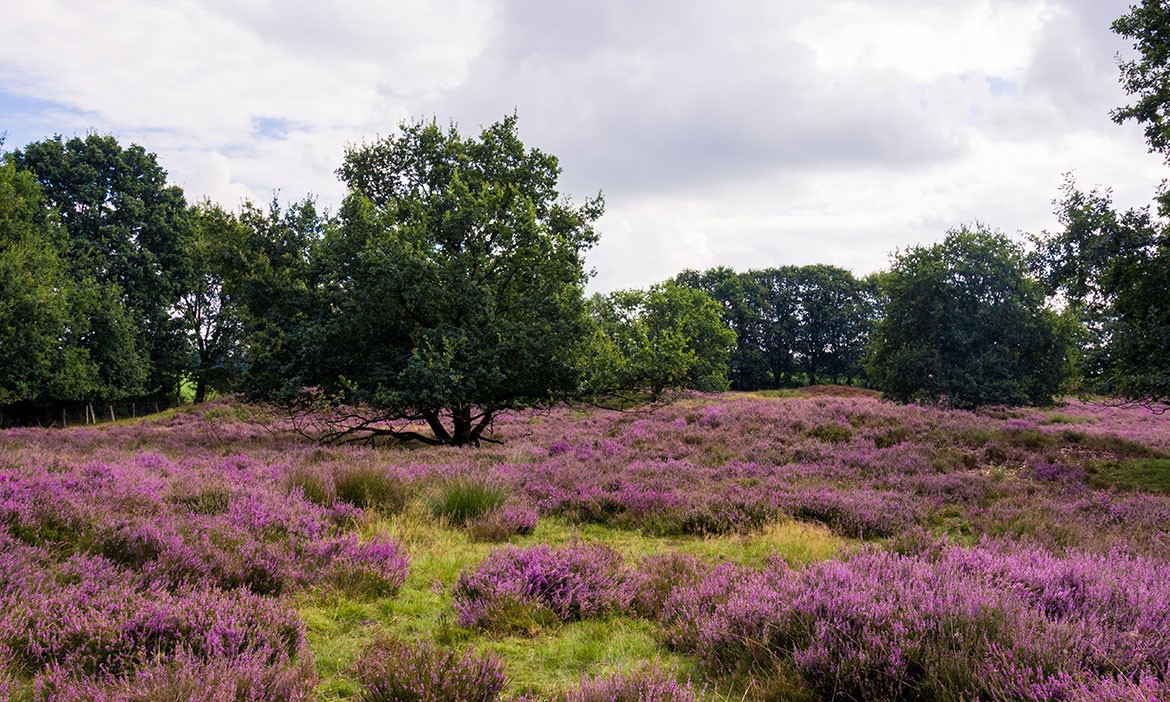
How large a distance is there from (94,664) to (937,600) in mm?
4766

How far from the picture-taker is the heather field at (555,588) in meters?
3.09

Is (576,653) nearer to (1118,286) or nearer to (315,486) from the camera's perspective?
(315,486)

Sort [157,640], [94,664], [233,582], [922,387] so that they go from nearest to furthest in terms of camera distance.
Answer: [94,664] < [157,640] < [233,582] < [922,387]

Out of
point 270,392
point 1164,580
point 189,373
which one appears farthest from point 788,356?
point 1164,580

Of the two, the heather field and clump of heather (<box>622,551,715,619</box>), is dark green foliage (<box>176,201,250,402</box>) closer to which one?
the heather field

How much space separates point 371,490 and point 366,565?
9.40ft

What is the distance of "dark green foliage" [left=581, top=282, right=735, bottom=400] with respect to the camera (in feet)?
57.1

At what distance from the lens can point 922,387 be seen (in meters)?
31.9

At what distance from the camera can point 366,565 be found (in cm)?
532

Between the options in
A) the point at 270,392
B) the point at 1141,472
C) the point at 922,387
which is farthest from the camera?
the point at 922,387

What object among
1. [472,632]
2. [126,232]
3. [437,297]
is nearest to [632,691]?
[472,632]

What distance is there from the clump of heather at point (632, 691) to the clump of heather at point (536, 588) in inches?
58.5

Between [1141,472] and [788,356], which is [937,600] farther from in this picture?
[788,356]

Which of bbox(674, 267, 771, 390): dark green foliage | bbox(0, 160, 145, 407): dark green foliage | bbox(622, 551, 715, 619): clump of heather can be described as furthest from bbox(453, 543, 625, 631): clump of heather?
bbox(674, 267, 771, 390): dark green foliage
